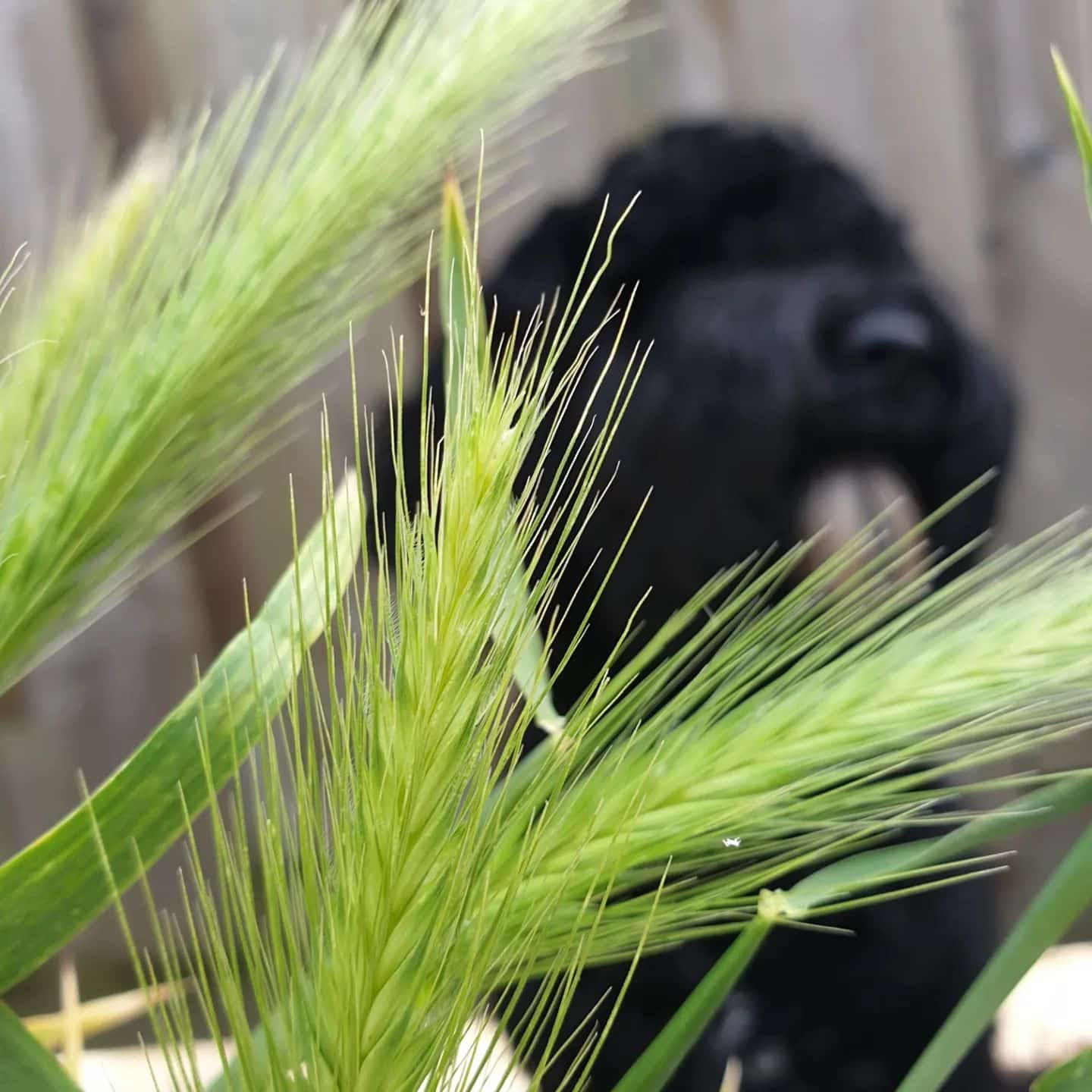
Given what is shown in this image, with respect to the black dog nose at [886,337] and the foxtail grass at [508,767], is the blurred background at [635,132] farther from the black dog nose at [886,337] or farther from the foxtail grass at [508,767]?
the foxtail grass at [508,767]

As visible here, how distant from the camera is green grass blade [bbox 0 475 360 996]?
0.20 m

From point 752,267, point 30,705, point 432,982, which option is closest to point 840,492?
point 752,267

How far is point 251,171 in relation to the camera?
23 cm

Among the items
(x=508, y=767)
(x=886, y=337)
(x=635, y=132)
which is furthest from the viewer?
(x=635, y=132)

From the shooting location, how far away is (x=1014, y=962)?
18 cm

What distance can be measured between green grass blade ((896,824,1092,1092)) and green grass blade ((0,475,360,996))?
119 millimetres

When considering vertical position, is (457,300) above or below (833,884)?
above

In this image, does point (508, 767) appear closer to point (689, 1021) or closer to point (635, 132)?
point (689, 1021)

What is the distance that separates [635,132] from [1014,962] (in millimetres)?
658

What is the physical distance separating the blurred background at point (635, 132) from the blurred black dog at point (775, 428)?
0.28 m

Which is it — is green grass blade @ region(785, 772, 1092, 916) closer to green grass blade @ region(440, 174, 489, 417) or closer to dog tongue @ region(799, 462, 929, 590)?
green grass blade @ region(440, 174, 489, 417)

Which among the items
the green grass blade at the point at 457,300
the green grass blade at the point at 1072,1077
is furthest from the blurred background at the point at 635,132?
the green grass blade at the point at 1072,1077

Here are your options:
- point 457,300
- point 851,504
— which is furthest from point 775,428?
point 457,300

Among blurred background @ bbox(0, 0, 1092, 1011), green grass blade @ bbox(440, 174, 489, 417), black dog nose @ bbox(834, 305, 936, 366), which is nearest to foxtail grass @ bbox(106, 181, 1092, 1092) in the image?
green grass blade @ bbox(440, 174, 489, 417)
